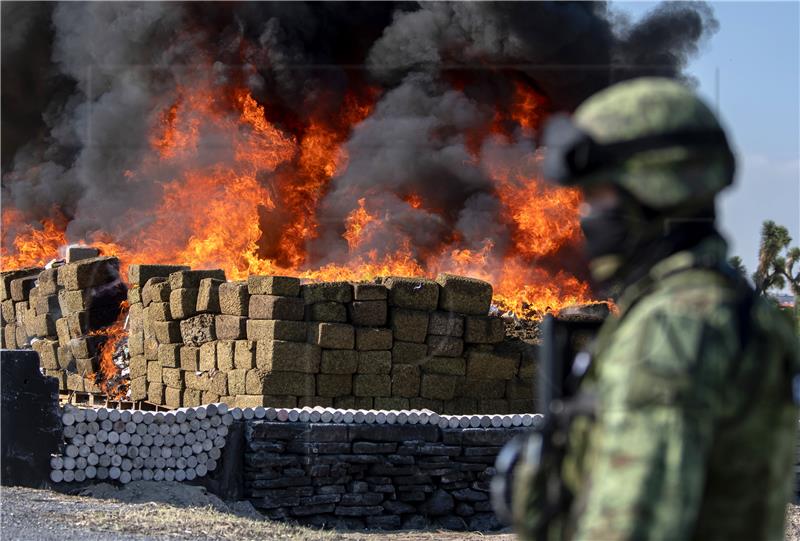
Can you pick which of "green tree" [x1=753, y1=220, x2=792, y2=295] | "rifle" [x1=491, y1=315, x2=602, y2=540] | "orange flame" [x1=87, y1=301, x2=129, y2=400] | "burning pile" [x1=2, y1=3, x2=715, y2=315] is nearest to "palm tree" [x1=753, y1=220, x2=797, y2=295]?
"green tree" [x1=753, y1=220, x2=792, y2=295]

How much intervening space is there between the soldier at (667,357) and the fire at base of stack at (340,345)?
11.3 metres

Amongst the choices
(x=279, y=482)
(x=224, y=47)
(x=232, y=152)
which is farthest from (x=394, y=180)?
(x=279, y=482)

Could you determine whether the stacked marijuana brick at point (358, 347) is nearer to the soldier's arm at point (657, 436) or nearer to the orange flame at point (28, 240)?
the orange flame at point (28, 240)

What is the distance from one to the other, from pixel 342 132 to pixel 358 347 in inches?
434

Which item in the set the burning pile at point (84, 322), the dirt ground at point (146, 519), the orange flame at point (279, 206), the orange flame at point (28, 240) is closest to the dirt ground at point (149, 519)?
the dirt ground at point (146, 519)

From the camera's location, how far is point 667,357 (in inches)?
79.6

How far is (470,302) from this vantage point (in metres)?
14.2

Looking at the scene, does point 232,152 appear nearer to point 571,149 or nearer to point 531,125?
point 531,125

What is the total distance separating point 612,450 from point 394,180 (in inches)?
806

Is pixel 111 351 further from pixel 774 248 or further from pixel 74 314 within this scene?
pixel 774 248

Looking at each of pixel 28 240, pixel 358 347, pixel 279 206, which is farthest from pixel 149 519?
pixel 28 240

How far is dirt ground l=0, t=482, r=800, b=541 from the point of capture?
9.41 meters

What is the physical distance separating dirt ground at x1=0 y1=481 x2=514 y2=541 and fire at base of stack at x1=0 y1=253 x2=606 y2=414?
237cm

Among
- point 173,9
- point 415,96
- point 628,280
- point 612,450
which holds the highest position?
point 173,9
